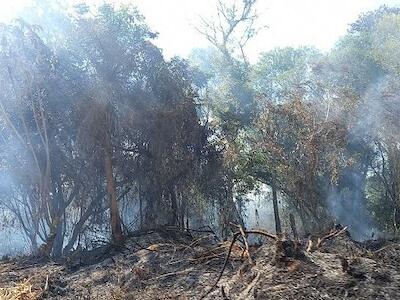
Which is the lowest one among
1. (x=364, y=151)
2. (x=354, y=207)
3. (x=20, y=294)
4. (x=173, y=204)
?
(x=20, y=294)

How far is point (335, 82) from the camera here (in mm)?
20078

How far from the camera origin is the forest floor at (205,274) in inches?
184

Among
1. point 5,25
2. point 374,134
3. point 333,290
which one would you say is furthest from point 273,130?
point 333,290

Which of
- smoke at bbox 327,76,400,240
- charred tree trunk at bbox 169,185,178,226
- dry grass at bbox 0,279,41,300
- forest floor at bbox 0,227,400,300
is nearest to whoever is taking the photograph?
forest floor at bbox 0,227,400,300

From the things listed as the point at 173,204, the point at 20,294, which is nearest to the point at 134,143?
the point at 173,204

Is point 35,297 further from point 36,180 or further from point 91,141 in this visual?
point 36,180

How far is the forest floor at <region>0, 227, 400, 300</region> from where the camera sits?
468cm

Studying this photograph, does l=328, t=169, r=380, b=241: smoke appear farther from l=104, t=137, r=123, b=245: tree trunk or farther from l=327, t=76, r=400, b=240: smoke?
l=104, t=137, r=123, b=245: tree trunk

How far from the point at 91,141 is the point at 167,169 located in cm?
246

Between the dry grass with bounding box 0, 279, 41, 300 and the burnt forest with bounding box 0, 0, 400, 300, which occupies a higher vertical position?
the burnt forest with bounding box 0, 0, 400, 300

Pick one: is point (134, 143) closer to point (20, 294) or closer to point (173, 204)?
point (173, 204)

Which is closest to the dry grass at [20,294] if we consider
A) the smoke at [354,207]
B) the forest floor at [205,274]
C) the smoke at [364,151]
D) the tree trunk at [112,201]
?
the forest floor at [205,274]

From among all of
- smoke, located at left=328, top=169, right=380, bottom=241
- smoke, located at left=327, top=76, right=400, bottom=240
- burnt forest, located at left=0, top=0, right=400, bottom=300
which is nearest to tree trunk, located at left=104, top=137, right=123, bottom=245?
burnt forest, located at left=0, top=0, right=400, bottom=300

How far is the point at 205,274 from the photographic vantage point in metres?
6.74
